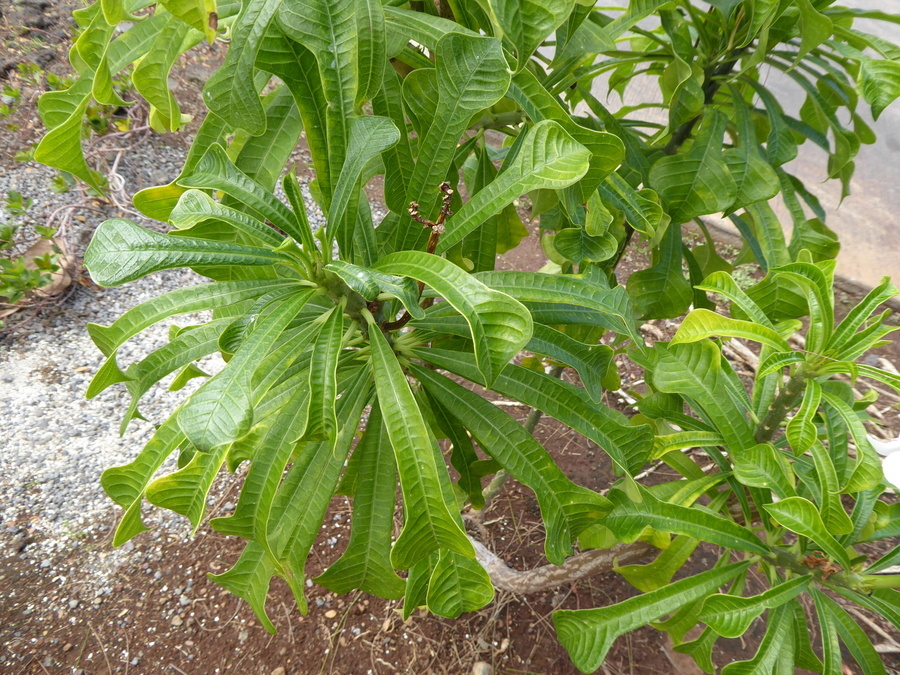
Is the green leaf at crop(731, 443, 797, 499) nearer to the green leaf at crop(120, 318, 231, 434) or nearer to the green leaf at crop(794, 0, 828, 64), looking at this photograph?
the green leaf at crop(794, 0, 828, 64)

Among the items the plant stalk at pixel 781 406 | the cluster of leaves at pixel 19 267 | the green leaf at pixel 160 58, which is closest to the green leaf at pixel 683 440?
the plant stalk at pixel 781 406

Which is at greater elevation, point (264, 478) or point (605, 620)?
point (264, 478)

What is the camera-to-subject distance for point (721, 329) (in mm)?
854

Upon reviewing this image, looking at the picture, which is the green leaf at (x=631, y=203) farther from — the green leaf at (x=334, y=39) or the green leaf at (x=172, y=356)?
the green leaf at (x=172, y=356)

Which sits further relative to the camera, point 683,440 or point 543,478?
point 683,440

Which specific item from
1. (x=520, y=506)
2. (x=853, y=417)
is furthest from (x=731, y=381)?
(x=520, y=506)

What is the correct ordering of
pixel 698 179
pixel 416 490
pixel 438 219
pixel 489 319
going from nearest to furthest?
pixel 489 319 → pixel 416 490 → pixel 438 219 → pixel 698 179

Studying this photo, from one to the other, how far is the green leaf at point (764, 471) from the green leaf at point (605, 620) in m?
0.22

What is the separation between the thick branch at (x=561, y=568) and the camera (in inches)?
55.1

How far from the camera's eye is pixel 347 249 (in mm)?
815

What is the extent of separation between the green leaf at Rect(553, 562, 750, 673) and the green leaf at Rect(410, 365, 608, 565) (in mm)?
157

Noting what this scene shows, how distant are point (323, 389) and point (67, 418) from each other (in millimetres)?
1845

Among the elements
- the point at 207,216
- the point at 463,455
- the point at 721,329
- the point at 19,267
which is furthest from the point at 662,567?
the point at 19,267

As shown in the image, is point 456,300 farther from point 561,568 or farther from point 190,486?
point 561,568
